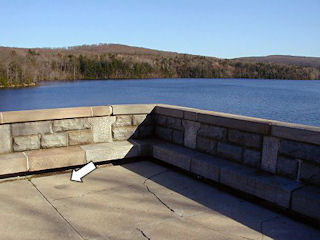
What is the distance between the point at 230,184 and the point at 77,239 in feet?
6.53

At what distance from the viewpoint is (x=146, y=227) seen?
9.71 ft

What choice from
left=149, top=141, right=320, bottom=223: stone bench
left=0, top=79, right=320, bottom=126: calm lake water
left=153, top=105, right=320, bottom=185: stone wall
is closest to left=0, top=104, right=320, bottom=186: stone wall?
left=153, top=105, right=320, bottom=185: stone wall

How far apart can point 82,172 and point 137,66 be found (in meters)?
120

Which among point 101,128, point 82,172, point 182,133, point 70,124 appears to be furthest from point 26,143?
point 182,133

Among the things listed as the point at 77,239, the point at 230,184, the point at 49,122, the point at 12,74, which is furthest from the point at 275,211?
the point at 12,74

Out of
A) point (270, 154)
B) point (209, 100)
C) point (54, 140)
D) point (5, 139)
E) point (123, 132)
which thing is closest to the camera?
point (270, 154)

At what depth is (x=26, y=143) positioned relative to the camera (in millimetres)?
4664

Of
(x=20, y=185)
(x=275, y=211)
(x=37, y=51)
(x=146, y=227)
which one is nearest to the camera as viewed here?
(x=146, y=227)

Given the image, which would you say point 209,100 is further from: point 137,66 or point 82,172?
point 137,66

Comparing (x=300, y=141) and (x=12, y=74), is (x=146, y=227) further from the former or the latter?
(x=12, y=74)

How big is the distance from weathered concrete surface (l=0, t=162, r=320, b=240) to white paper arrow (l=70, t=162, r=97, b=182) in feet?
0.34

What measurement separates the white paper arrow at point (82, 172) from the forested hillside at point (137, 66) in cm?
9690

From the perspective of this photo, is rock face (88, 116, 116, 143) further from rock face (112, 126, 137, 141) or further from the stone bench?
the stone bench

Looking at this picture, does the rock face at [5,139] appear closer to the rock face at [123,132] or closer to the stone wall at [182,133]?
the stone wall at [182,133]
